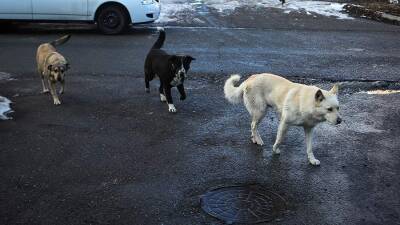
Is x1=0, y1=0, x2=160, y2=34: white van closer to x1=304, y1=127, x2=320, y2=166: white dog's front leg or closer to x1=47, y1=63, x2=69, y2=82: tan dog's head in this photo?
x1=47, y1=63, x2=69, y2=82: tan dog's head

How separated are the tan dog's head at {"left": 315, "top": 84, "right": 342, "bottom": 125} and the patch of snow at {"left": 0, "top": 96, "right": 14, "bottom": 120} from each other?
4.18 metres

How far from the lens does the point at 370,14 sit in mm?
19156

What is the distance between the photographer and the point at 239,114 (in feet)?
25.7

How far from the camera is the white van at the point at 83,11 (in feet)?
47.4

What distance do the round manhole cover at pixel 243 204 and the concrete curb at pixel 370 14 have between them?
13.8 metres

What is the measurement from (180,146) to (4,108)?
289 cm

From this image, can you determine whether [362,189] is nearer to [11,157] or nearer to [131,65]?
[11,157]

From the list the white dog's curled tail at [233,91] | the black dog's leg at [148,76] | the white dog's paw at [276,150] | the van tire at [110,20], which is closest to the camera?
the white dog's paw at [276,150]

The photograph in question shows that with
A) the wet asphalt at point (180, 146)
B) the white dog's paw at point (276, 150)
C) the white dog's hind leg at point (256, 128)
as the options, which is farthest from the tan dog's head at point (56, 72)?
the white dog's paw at point (276, 150)

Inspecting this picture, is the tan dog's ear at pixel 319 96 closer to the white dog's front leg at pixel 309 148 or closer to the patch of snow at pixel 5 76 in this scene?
the white dog's front leg at pixel 309 148

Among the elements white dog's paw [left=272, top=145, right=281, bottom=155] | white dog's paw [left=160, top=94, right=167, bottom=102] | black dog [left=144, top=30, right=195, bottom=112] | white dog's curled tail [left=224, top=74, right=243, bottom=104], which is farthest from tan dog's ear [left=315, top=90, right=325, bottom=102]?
white dog's paw [left=160, top=94, right=167, bottom=102]

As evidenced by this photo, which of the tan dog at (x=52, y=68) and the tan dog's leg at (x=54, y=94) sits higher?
the tan dog at (x=52, y=68)

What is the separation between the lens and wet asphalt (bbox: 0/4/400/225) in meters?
4.91

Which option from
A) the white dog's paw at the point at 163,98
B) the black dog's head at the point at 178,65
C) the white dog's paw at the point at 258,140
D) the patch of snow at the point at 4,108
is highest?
the black dog's head at the point at 178,65
